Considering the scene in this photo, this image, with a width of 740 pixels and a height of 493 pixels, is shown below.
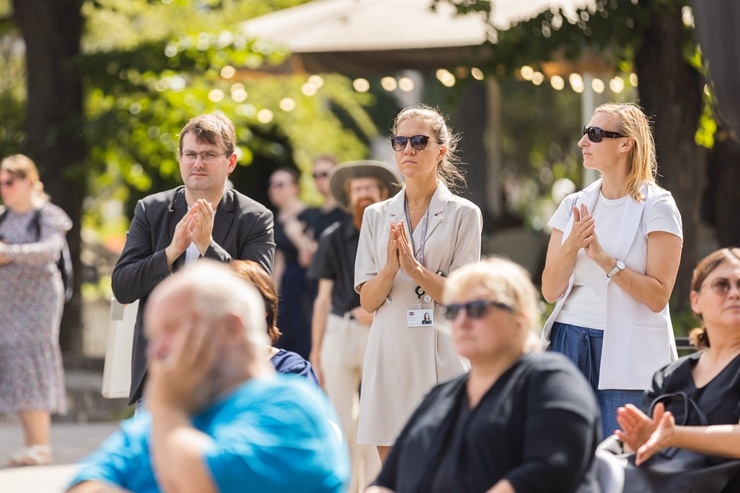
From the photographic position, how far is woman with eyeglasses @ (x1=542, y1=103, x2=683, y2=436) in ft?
18.2

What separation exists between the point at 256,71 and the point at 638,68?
387cm

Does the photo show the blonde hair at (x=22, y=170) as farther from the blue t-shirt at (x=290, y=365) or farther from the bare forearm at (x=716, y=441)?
the bare forearm at (x=716, y=441)

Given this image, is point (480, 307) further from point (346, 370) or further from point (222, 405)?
point (346, 370)

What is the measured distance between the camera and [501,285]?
3.75 meters

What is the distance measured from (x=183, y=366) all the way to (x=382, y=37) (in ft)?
33.0

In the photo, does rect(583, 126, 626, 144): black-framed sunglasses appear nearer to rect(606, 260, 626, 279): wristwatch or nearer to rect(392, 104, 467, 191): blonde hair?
rect(606, 260, 626, 279): wristwatch

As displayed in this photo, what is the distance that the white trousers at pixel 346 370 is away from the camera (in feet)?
26.3

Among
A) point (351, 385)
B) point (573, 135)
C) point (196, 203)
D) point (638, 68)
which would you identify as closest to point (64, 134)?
point (638, 68)

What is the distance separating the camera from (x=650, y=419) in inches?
177

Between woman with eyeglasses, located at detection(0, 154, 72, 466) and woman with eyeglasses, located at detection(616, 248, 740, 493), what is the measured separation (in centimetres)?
549

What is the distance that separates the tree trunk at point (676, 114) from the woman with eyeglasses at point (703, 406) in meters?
6.30

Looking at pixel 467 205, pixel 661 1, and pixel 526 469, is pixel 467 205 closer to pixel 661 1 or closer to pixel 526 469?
pixel 526 469

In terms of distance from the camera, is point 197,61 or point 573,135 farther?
point 573,135

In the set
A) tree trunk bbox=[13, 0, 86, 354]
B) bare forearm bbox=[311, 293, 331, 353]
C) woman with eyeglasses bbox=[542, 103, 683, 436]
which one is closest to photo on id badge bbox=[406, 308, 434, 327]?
woman with eyeglasses bbox=[542, 103, 683, 436]
